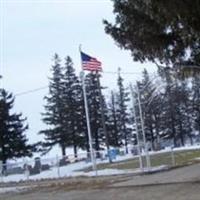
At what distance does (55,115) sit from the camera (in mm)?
82625

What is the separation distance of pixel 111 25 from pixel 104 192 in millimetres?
6014

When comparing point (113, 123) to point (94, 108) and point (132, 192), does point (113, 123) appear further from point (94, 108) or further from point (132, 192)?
point (132, 192)

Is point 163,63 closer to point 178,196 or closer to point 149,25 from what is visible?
point 149,25

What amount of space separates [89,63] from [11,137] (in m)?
25.9

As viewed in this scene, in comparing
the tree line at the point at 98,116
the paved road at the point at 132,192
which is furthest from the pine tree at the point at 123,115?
the paved road at the point at 132,192

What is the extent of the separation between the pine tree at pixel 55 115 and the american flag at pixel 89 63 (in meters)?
36.4

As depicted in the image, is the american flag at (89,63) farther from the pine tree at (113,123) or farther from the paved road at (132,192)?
the pine tree at (113,123)

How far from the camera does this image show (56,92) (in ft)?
278

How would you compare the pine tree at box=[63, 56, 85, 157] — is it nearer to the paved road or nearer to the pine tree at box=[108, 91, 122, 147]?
the pine tree at box=[108, 91, 122, 147]

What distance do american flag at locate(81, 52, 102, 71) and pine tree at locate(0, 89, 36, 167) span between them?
23.8 metres

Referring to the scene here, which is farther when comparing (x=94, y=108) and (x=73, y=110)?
(x=94, y=108)

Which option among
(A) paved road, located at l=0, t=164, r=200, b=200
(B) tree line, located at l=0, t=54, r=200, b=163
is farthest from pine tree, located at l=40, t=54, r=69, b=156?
(A) paved road, located at l=0, t=164, r=200, b=200

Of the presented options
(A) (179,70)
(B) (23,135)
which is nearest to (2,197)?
(A) (179,70)

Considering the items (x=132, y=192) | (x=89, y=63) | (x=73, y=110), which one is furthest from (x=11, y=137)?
(x=132, y=192)
